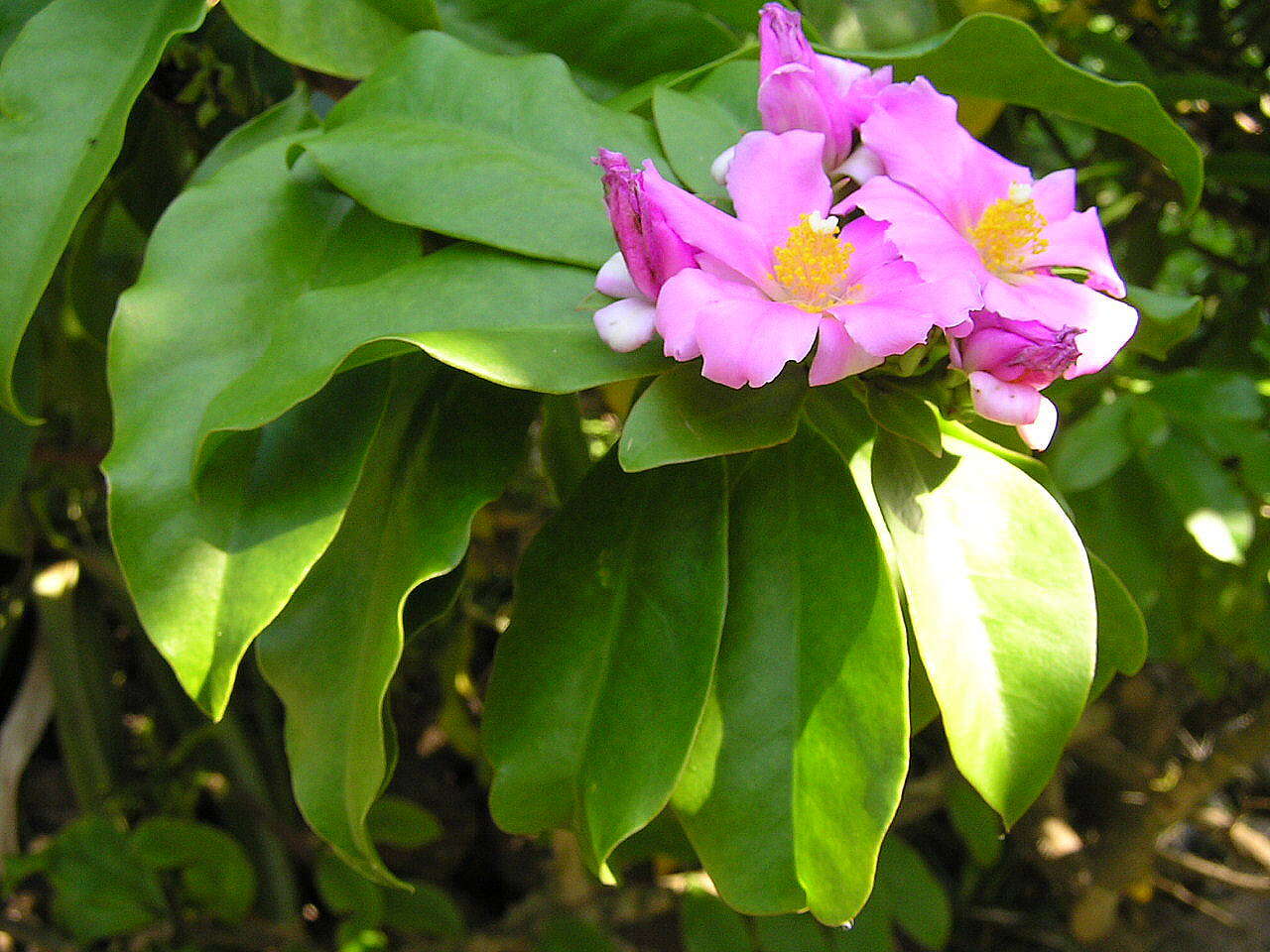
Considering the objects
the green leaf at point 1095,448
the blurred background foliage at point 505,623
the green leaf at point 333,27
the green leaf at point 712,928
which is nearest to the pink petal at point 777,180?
the blurred background foliage at point 505,623

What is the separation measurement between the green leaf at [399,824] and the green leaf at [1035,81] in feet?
3.18

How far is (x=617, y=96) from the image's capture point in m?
0.75

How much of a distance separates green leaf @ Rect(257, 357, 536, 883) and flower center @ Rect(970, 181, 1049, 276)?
0.87 ft

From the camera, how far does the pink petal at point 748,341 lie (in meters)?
0.46

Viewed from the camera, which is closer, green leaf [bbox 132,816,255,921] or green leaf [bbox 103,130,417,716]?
green leaf [bbox 103,130,417,716]

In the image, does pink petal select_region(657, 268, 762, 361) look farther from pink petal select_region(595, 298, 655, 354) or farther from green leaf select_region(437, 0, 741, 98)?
green leaf select_region(437, 0, 741, 98)

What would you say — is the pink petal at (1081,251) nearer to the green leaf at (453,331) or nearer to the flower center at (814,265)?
the flower center at (814,265)

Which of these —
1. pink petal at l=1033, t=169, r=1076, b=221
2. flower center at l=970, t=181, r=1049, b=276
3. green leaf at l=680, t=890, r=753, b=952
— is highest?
flower center at l=970, t=181, r=1049, b=276

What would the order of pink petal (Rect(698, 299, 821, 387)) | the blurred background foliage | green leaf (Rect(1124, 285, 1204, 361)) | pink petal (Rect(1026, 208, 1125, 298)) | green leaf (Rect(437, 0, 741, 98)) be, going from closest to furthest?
pink petal (Rect(698, 299, 821, 387)) → pink petal (Rect(1026, 208, 1125, 298)) → green leaf (Rect(1124, 285, 1204, 361)) → green leaf (Rect(437, 0, 741, 98)) → the blurred background foliage

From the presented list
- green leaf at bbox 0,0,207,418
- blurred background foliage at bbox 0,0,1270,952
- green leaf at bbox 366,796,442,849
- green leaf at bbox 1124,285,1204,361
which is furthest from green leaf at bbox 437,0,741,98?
green leaf at bbox 366,796,442,849

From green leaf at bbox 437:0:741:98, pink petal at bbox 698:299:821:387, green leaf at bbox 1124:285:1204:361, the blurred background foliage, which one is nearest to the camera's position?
pink petal at bbox 698:299:821:387

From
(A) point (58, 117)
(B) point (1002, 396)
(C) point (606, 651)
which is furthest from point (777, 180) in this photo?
(A) point (58, 117)

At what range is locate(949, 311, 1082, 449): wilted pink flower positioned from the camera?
1.60 ft

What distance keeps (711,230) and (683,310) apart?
0.05 m
